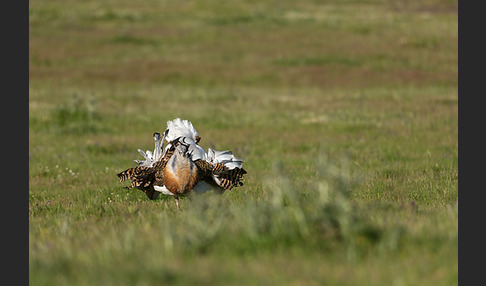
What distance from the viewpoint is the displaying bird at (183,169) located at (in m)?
7.73

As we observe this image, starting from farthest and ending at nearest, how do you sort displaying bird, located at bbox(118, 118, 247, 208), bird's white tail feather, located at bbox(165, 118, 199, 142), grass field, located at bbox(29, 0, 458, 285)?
bird's white tail feather, located at bbox(165, 118, 199, 142) < displaying bird, located at bbox(118, 118, 247, 208) < grass field, located at bbox(29, 0, 458, 285)

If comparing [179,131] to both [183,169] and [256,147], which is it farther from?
[256,147]

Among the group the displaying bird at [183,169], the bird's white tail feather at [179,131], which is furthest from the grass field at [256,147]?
the bird's white tail feather at [179,131]

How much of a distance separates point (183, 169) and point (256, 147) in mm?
8241

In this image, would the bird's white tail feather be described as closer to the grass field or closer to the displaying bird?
the displaying bird

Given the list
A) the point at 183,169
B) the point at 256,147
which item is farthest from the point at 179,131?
the point at 256,147

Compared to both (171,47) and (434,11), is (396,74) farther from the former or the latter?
(434,11)

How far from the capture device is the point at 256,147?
1587cm

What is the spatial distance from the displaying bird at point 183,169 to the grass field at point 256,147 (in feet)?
1.09

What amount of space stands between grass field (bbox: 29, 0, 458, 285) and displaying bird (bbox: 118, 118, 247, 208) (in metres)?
0.33

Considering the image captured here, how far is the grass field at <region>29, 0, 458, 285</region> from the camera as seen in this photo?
4.62 m

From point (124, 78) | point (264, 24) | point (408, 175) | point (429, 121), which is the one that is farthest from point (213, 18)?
point (408, 175)

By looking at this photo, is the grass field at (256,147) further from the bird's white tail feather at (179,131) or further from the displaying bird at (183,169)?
the bird's white tail feather at (179,131)

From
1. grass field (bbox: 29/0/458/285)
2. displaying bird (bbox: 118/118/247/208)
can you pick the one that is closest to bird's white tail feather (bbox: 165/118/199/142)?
displaying bird (bbox: 118/118/247/208)
